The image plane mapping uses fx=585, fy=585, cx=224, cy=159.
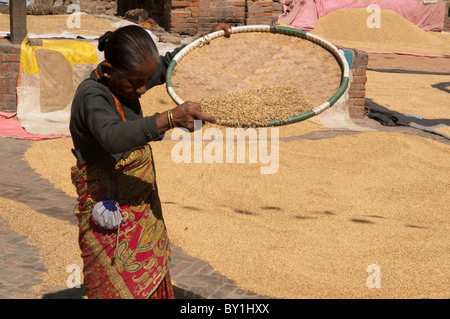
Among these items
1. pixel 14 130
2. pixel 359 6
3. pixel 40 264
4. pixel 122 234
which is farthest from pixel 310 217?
pixel 359 6

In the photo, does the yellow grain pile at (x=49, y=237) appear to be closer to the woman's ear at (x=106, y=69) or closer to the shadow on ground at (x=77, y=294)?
the shadow on ground at (x=77, y=294)

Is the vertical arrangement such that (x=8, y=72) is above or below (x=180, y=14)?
below

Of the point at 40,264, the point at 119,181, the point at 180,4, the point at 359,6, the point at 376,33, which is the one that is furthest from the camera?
the point at 359,6

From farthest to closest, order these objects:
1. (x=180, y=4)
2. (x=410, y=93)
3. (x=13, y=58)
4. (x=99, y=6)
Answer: (x=99, y=6) < (x=180, y=4) < (x=410, y=93) < (x=13, y=58)

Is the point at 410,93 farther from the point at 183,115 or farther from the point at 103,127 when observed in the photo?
the point at 103,127

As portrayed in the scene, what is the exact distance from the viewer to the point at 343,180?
19.3ft

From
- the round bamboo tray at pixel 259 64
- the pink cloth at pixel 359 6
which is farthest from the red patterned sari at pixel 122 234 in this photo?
the pink cloth at pixel 359 6

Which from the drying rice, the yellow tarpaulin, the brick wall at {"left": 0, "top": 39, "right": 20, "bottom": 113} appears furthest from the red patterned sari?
the brick wall at {"left": 0, "top": 39, "right": 20, "bottom": 113}

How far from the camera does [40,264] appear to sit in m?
3.96

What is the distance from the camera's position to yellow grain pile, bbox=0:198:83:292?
150 inches

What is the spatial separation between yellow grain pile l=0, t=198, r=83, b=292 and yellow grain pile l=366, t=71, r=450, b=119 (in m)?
6.07

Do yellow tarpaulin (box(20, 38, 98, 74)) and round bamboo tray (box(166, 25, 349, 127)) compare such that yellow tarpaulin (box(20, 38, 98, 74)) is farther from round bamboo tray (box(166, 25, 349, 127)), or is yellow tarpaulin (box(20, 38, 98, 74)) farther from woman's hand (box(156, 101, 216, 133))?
woman's hand (box(156, 101, 216, 133))

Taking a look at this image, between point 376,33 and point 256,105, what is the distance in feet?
49.0

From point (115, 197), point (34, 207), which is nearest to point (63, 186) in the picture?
point (34, 207)
